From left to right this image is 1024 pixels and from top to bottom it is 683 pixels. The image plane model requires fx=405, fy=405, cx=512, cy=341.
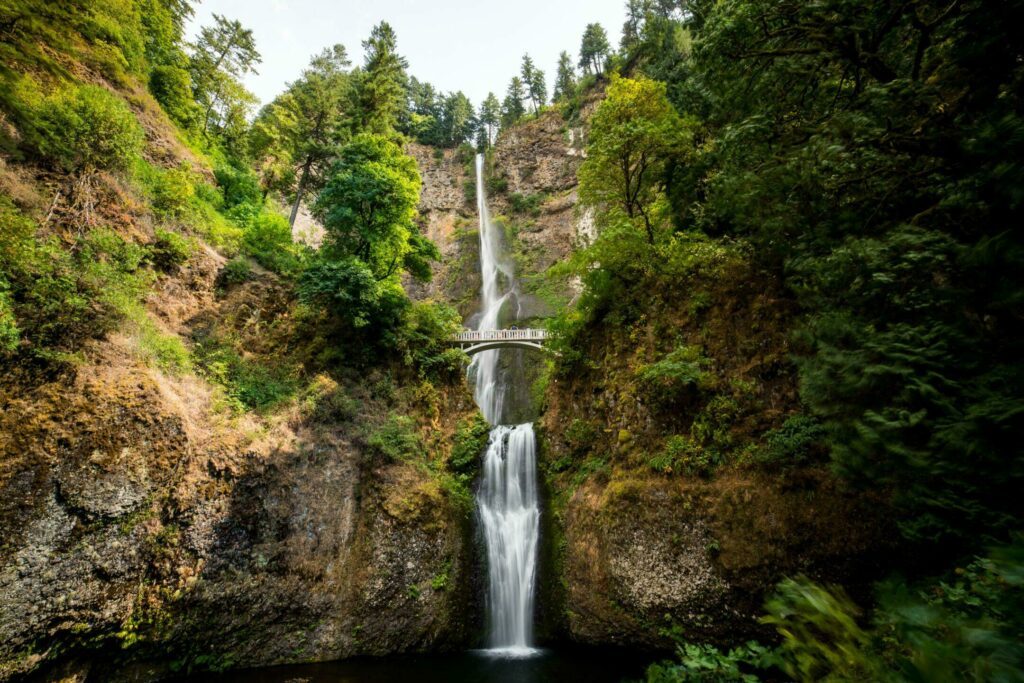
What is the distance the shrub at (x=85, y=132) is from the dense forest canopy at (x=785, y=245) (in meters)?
0.05

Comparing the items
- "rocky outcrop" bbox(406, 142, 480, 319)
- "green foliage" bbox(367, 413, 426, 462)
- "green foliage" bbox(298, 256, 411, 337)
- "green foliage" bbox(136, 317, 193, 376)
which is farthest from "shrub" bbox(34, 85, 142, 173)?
"rocky outcrop" bbox(406, 142, 480, 319)

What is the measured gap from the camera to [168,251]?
11.1 m

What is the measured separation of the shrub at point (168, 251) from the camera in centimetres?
1090

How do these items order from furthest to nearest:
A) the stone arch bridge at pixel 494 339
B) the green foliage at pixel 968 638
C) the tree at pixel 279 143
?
the tree at pixel 279 143 → the stone arch bridge at pixel 494 339 → the green foliage at pixel 968 638

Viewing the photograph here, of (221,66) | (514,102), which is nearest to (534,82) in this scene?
(514,102)

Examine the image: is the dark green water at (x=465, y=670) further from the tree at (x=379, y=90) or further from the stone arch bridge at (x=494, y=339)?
the tree at (x=379, y=90)

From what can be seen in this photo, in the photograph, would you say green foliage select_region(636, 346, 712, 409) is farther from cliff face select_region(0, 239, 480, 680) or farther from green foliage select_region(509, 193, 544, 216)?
green foliage select_region(509, 193, 544, 216)

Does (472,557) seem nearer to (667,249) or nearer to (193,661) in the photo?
(193,661)

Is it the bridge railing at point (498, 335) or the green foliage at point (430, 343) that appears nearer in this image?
the green foliage at point (430, 343)

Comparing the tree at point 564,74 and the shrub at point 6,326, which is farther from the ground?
the tree at point 564,74

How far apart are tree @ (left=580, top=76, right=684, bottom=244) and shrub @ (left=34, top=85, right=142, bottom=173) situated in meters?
12.3

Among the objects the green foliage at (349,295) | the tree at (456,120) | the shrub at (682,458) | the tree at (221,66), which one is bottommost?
the shrub at (682,458)

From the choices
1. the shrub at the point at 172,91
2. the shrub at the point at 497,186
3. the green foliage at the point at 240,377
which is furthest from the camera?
the shrub at the point at 497,186

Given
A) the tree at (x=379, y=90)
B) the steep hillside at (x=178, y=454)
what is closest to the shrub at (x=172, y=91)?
the steep hillside at (x=178, y=454)
